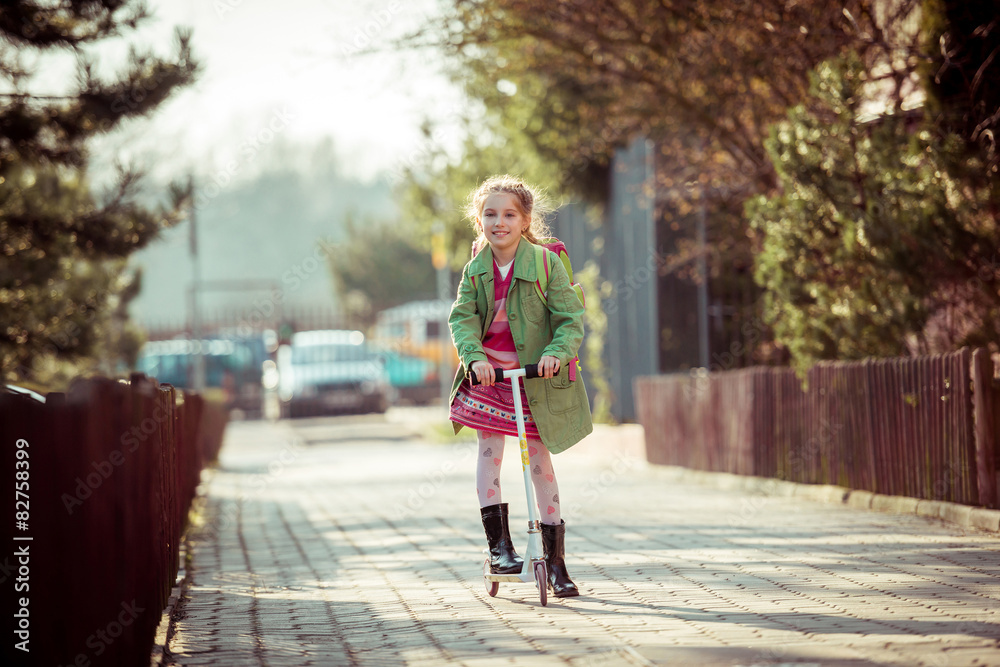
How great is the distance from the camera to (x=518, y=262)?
5348 mm

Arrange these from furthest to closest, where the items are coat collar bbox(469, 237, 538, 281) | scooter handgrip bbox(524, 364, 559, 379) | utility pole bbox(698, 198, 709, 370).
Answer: utility pole bbox(698, 198, 709, 370)
coat collar bbox(469, 237, 538, 281)
scooter handgrip bbox(524, 364, 559, 379)

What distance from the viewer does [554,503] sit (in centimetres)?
532

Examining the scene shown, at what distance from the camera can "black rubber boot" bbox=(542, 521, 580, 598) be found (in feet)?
17.2

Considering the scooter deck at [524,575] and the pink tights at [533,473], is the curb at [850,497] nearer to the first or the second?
the pink tights at [533,473]

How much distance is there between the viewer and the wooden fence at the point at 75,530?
3.56 metres

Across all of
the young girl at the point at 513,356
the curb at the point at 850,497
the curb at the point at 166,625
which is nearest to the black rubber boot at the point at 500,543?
the young girl at the point at 513,356

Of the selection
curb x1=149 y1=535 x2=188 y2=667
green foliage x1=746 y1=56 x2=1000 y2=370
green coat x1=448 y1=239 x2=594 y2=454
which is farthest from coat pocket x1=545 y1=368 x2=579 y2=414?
green foliage x1=746 y1=56 x2=1000 y2=370

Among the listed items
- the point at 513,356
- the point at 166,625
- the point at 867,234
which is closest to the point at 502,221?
the point at 513,356

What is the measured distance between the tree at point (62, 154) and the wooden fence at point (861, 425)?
18.8ft

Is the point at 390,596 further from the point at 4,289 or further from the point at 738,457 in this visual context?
the point at 4,289

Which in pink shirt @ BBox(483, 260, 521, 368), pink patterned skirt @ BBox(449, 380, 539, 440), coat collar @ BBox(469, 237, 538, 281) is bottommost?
pink patterned skirt @ BBox(449, 380, 539, 440)

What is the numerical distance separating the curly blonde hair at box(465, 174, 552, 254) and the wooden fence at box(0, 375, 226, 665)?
2009 millimetres

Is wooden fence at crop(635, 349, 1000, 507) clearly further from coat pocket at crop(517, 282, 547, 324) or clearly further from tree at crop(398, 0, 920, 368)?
coat pocket at crop(517, 282, 547, 324)

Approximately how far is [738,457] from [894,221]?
3.63 metres
